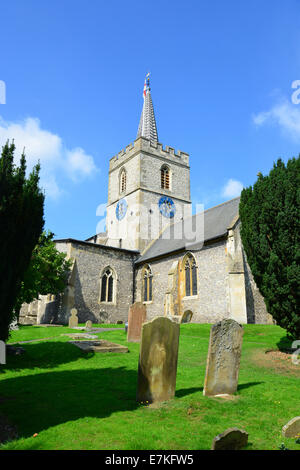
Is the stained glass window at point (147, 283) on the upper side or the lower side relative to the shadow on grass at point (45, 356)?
upper

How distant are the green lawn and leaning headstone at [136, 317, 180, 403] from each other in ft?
0.82

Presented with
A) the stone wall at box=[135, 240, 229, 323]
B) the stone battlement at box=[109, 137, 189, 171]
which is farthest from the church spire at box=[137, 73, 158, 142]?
the stone wall at box=[135, 240, 229, 323]

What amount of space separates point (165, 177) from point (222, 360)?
2926 cm

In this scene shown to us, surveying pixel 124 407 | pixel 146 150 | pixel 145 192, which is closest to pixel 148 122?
pixel 146 150

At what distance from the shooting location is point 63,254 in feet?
70.9

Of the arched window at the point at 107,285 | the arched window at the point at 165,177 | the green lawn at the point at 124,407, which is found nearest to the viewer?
the green lawn at the point at 124,407

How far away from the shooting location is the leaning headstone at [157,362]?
18.1 ft

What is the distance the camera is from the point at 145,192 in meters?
31.3

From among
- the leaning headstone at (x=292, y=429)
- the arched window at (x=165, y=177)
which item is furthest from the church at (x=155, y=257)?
the leaning headstone at (x=292, y=429)

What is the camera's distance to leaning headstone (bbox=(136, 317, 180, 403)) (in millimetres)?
5523

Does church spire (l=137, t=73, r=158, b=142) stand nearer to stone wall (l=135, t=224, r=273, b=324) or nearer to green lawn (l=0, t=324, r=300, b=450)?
stone wall (l=135, t=224, r=273, b=324)

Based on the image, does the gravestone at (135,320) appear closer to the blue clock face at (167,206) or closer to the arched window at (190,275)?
the arched window at (190,275)

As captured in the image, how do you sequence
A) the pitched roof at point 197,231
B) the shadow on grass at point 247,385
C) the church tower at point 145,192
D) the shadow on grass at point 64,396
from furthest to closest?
the church tower at point 145,192, the pitched roof at point 197,231, the shadow on grass at point 247,385, the shadow on grass at point 64,396

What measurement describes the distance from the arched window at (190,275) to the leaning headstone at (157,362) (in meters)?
14.7
